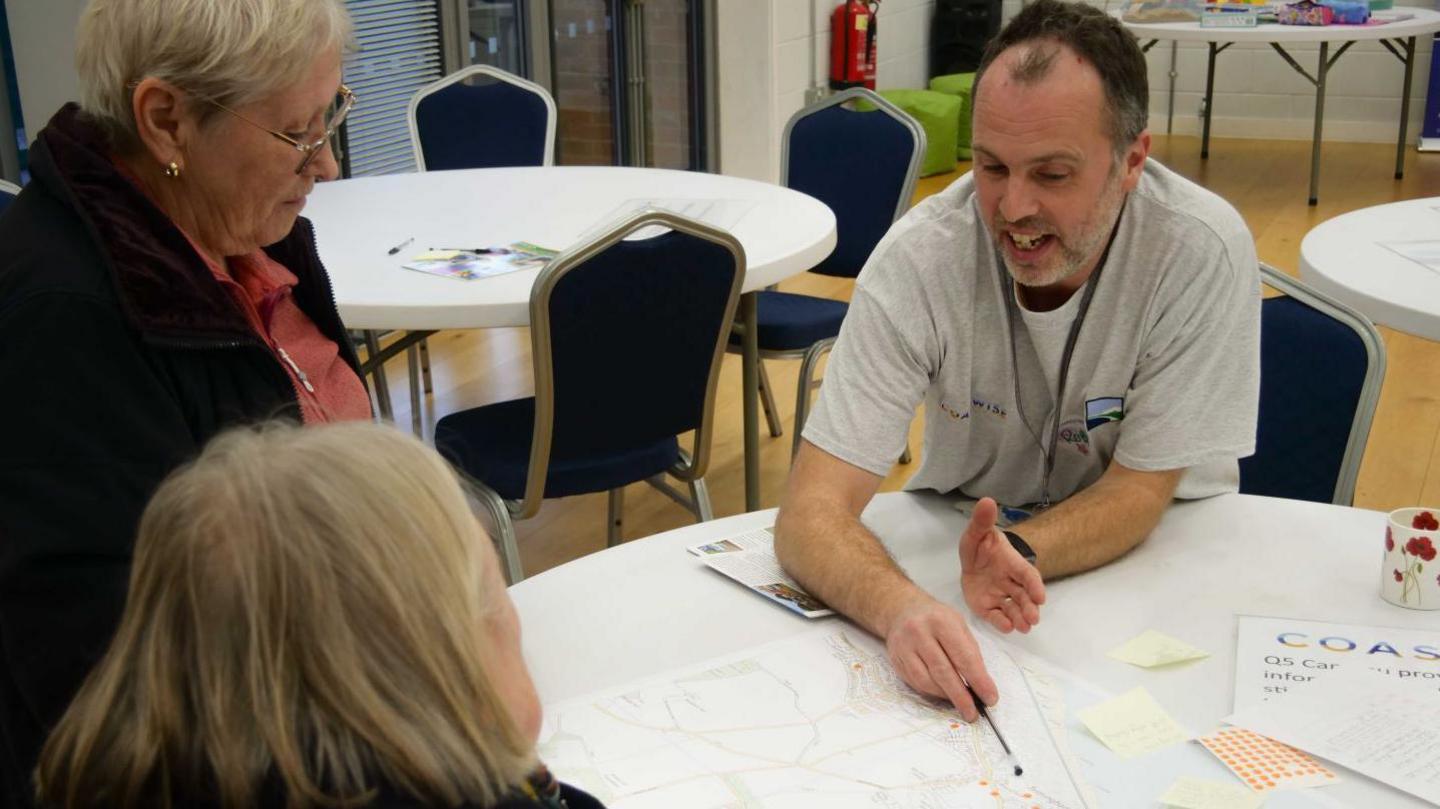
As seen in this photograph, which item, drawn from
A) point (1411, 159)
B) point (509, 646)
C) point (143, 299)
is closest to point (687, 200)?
point (143, 299)

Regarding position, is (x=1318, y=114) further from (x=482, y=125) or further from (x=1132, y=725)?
(x=1132, y=725)

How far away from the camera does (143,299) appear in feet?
4.80

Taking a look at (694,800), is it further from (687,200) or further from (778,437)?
(778,437)

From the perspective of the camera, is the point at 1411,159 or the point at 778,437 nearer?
the point at 778,437

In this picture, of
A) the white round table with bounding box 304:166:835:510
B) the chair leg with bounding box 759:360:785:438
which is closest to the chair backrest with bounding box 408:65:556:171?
the white round table with bounding box 304:166:835:510

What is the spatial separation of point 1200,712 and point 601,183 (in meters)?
2.71

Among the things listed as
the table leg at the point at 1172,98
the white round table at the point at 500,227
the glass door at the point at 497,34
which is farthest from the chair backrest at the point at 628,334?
the table leg at the point at 1172,98

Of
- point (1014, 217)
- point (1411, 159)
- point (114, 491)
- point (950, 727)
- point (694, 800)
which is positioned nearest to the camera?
point (694, 800)

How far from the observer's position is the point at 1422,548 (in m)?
1.49

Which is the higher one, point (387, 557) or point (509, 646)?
point (387, 557)

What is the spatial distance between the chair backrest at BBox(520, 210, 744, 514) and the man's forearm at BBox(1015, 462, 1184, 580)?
103 centimetres

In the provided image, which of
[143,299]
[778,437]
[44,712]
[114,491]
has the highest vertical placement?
[143,299]

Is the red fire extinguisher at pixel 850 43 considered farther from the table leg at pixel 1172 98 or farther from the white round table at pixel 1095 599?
the white round table at pixel 1095 599

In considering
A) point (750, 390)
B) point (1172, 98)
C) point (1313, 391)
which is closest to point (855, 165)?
point (750, 390)
